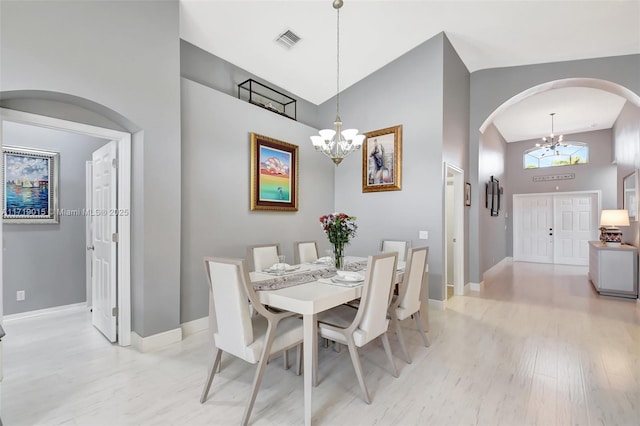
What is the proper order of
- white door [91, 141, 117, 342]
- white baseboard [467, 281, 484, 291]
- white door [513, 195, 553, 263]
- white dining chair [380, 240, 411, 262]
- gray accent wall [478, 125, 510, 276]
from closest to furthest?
white door [91, 141, 117, 342] < white dining chair [380, 240, 411, 262] < white baseboard [467, 281, 484, 291] < gray accent wall [478, 125, 510, 276] < white door [513, 195, 553, 263]

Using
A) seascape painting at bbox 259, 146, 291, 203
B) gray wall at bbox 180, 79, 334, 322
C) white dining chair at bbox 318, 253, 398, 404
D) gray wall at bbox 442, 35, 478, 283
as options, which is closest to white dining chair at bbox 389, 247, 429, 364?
white dining chair at bbox 318, 253, 398, 404

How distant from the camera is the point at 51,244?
3.81m

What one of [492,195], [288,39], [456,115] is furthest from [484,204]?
[288,39]

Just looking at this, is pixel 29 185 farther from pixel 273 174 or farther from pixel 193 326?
pixel 273 174

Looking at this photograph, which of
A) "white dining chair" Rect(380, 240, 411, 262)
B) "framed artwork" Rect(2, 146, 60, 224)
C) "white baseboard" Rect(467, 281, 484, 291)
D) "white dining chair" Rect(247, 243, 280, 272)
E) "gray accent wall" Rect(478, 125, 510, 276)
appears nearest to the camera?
"white dining chair" Rect(247, 243, 280, 272)

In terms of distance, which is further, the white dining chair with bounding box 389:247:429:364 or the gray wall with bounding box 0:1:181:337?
the white dining chair with bounding box 389:247:429:364

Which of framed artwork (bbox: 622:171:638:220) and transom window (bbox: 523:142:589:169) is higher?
Answer: transom window (bbox: 523:142:589:169)

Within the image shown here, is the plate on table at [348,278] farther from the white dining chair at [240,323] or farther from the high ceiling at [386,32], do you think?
the high ceiling at [386,32]

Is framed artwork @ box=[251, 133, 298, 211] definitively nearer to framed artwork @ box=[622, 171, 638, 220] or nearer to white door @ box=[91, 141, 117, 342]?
white door @ box=[91, 141, 117, 342]

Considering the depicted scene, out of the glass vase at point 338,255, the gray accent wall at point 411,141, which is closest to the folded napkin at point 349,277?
the glass vase at point 338,255

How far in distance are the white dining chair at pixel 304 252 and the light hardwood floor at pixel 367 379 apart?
1.10 metres

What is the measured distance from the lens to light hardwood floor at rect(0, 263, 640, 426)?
76.2 inches

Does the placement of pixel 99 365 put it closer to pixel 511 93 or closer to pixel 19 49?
pixel 19 49

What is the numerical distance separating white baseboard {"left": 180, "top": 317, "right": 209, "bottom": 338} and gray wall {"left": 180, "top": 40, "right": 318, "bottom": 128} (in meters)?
2.84
